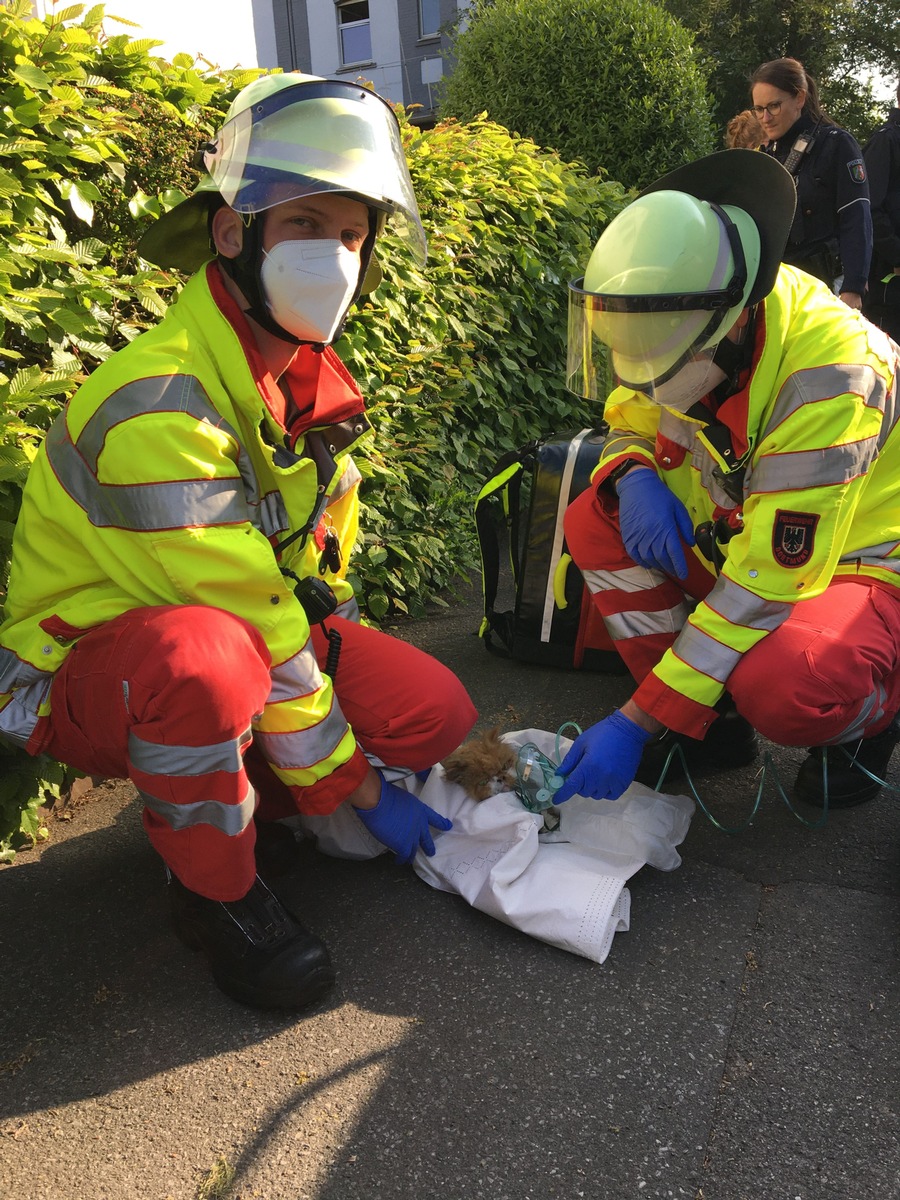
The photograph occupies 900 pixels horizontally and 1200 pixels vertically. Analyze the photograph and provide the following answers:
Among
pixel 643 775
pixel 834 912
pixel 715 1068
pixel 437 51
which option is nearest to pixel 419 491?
pixel 643 775

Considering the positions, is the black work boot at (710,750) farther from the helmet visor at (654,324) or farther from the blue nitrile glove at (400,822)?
the helmet visor at (654,324)

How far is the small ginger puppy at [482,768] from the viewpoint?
8.02 feet

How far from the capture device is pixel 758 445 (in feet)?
7.39

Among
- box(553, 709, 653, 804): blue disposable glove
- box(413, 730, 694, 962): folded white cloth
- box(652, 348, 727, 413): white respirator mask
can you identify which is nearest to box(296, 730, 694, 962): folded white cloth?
box(413, 730, 694, 962): folded white cloth

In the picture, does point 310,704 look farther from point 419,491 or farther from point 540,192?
point 540,192

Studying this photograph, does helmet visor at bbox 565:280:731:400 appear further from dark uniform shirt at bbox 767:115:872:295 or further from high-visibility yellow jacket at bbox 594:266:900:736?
dark uniform shirt at bbox 767:115:872:295

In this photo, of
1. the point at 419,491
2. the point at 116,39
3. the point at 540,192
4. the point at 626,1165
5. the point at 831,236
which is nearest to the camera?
the point at 626,1165

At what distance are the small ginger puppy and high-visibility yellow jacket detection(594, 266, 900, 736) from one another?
404 millimetres

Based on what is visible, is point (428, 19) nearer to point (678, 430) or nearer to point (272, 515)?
point (678, 430)

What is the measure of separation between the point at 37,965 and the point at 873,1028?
167 cm

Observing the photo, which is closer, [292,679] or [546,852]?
[292,679]

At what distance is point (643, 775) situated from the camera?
2.72 meters

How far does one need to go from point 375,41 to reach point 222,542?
1028 inches

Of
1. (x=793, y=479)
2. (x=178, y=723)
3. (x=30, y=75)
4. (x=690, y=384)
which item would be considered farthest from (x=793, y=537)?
(x=30, y=75)
